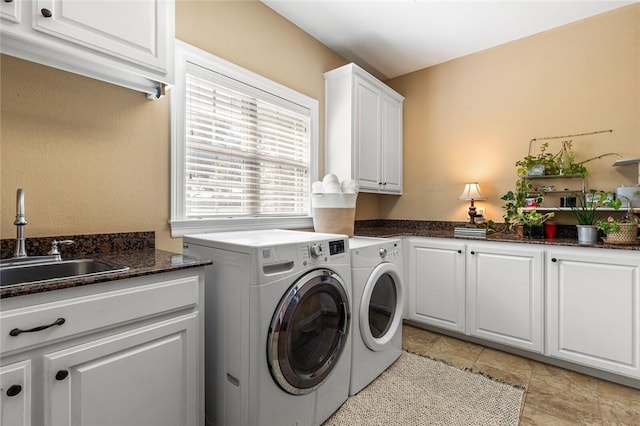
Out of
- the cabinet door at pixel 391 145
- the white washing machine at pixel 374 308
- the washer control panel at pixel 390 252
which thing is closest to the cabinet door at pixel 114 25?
the white washing machine at pixel 374 308

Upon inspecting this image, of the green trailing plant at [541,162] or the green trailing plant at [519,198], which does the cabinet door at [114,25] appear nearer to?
the green trailing plant at [519,198]

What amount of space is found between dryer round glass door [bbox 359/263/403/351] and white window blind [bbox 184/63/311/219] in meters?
0.98

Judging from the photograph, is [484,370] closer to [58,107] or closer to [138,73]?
[138,73]

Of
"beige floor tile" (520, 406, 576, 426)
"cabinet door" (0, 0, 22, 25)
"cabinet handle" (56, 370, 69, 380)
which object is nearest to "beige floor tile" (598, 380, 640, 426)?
"beige floor tile" (520, 406, 576, 426)

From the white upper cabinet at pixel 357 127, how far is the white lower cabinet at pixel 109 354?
72.3 inches

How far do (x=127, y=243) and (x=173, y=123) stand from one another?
73 cm

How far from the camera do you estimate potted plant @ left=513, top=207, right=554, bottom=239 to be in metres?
2.44

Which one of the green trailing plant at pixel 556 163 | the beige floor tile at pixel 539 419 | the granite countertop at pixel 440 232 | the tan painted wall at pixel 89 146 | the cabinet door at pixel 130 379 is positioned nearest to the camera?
the cabinet door at pixel 130 379

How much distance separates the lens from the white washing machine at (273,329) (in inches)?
51.6

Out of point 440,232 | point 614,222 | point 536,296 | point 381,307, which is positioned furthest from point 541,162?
point 381,307

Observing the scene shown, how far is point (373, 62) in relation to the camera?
325 cm

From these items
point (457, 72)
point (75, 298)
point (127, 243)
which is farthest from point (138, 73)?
point (457, 72)

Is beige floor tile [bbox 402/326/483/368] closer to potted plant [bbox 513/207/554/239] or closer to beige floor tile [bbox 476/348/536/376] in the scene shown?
beige floor tile [bbox 476/348/536/376]

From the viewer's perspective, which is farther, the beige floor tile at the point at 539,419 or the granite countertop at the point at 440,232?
the granite countertop at the point at 440,232
